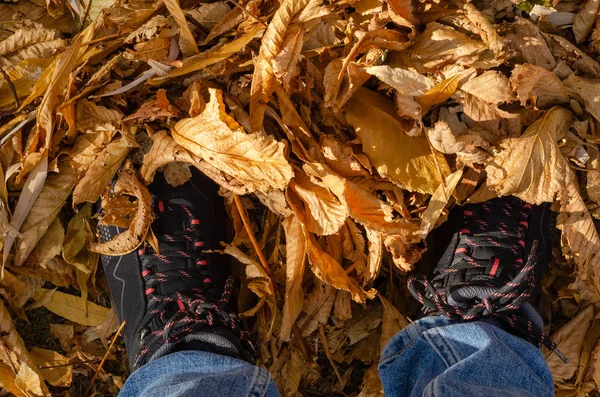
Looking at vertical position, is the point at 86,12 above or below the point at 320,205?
above

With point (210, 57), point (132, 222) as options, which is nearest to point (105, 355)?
point (132, 222)

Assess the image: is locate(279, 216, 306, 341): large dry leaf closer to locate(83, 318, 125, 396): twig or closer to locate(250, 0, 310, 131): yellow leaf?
locate(250, 0, 310, 131): yellow leaf

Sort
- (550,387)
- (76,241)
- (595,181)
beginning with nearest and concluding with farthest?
1. (550,387)
2. (595,181)
3. (76,241)

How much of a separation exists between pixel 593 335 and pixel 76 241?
1.43 metres

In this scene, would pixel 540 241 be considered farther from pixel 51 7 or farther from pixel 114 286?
pixel 51 7

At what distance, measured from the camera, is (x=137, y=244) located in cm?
156

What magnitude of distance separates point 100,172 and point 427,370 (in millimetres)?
899

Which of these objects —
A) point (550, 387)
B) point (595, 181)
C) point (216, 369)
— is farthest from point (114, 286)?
point (595, 181)

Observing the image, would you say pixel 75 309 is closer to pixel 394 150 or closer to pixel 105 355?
pixel 105 355

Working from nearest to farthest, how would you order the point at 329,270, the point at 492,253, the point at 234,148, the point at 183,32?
the point at 234,148 → the point at 183,32 → the point at 329,270 → the point at 492,253

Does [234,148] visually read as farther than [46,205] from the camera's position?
No

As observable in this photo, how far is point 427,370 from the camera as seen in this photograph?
56.1 inches

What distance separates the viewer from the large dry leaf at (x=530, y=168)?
140 centimetres

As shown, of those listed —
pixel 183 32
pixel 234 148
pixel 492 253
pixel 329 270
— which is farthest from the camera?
pixel 492 253
